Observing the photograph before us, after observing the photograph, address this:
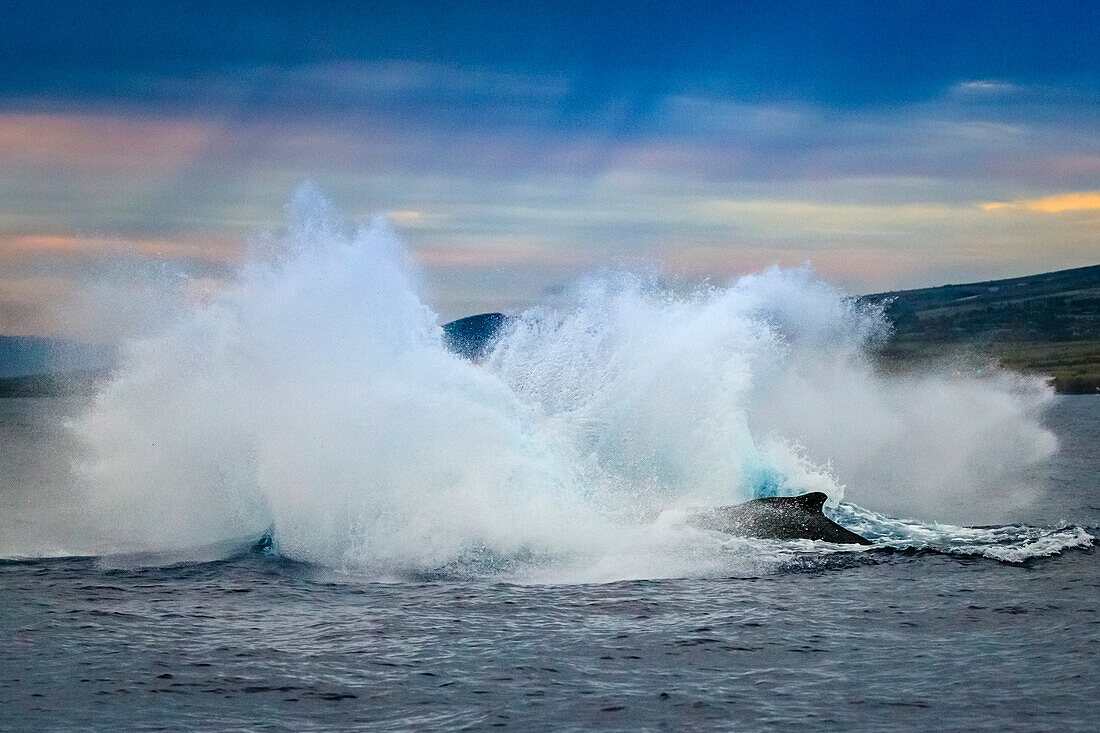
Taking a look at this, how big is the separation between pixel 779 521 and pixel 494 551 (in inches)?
294

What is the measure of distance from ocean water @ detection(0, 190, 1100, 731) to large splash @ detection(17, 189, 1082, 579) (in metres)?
0.09

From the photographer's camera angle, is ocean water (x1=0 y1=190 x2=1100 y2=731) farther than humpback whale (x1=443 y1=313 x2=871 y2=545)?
No

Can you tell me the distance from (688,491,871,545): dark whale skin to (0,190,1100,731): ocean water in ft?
2.53

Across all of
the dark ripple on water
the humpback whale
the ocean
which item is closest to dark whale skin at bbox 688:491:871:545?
the humpback whale

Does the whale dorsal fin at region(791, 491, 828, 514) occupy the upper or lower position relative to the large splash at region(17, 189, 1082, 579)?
lower

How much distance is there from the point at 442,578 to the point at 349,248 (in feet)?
34.9

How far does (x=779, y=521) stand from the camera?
2541 centimetres

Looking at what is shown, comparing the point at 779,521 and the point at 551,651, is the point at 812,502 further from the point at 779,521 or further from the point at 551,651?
the point at 551,651

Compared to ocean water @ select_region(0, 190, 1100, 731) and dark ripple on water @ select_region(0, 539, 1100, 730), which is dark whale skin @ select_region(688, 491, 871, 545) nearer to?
ocean water @ select_region(0, 190, 1100, 731)

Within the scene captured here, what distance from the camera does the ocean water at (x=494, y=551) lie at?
45.4 ft

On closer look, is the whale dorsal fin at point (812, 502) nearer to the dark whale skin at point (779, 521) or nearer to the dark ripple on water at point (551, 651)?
the dark whale skin at point (779, 521)

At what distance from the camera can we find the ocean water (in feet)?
45.4

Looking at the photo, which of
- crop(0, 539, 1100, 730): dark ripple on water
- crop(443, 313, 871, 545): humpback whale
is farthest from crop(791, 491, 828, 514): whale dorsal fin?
crop(0, 539, 1100, 730): dark ripple on water

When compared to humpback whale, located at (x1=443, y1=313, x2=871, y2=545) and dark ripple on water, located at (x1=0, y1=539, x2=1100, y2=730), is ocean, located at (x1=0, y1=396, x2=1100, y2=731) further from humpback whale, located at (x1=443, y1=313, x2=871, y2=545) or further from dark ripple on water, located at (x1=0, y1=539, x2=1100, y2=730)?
humpback whale, located at (x1=443, y1=313, x2=871, y2=545)
